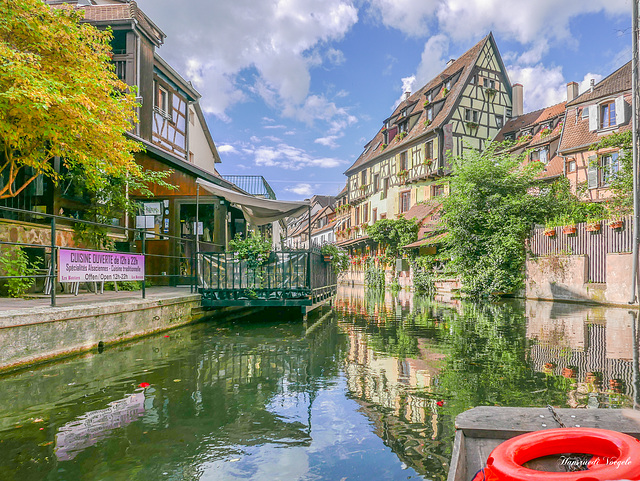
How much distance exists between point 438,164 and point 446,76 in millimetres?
8604

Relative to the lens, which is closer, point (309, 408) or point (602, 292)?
point (309, 408)

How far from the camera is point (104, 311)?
22.0 ft

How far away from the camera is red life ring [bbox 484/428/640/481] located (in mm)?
1546

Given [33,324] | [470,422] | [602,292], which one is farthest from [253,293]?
[602,292]

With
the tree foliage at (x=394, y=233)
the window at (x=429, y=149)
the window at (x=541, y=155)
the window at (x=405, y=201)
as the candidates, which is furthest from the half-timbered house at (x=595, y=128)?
the window at (x=405, y=201)

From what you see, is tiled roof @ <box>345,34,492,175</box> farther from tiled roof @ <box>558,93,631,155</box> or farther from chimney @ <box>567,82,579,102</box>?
tiled roof @ <box>558,93,631,155</box>

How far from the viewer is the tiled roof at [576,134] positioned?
2261 cm

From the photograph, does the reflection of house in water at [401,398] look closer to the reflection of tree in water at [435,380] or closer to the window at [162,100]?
the reflection of tree in water at [435,380]

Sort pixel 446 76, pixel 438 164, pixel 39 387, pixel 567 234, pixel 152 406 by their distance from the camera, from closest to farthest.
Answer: pixel 152 406 < pixel 39 387 < pixel 567 234 < pixel 438 164 < pixel 446 76

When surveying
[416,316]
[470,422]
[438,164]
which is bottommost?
[416,316]

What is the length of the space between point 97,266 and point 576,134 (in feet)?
79.6

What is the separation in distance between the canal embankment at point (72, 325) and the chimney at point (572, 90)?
2969 cm

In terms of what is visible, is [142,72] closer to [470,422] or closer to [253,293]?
[253,293]

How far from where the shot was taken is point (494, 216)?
17.8 meters
